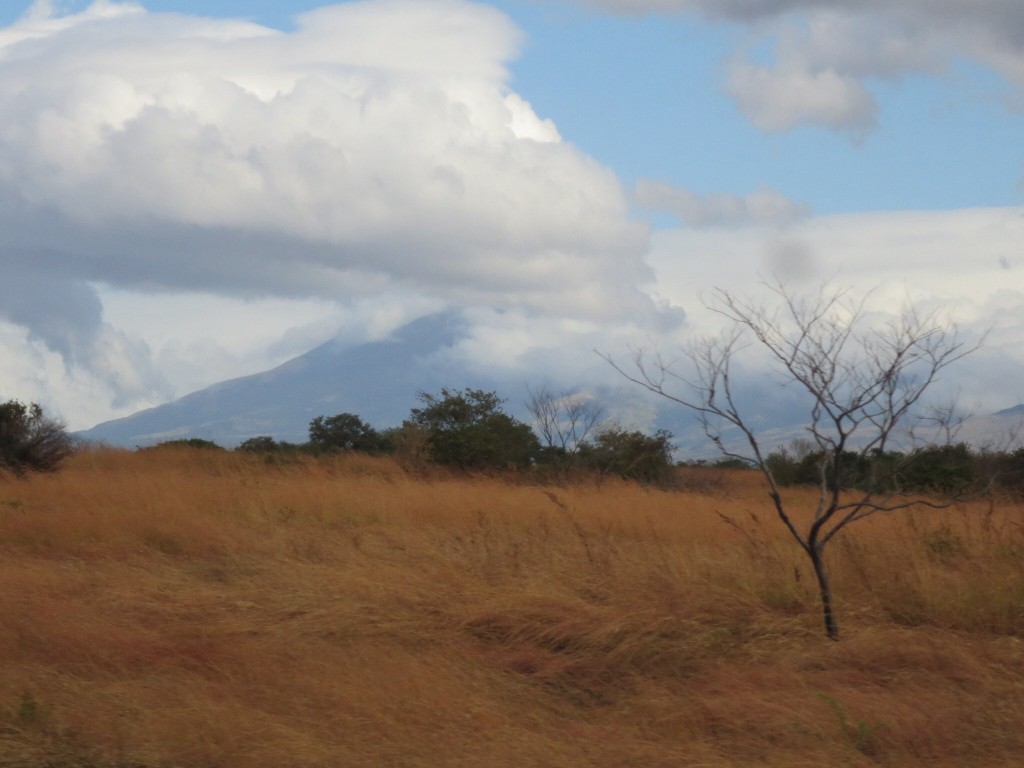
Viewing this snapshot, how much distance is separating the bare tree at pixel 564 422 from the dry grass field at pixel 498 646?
40.4 ft

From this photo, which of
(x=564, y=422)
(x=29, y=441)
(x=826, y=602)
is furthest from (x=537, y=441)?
(x=826, y=602)

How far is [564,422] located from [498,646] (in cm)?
1821

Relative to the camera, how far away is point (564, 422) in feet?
83.8

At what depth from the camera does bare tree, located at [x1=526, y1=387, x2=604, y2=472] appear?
25078 mm

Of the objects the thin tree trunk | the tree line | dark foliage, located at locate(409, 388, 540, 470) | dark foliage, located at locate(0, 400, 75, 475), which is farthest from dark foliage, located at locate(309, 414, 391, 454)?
the thin tree trunk

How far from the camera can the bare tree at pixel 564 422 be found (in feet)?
82.3

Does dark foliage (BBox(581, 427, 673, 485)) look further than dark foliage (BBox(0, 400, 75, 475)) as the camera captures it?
Yes

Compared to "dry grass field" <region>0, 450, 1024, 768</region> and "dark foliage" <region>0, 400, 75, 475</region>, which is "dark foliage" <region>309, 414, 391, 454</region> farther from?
"dry grass field" <region>0, 450, 1024, 768</region>

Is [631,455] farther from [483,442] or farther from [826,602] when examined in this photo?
[826,602]

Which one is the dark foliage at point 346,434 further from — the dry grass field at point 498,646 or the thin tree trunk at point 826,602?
the thin tree trunk at point 826,602

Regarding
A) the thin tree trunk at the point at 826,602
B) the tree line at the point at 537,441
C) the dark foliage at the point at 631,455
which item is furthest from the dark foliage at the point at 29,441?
the thin tree trunk at the point at 826,602

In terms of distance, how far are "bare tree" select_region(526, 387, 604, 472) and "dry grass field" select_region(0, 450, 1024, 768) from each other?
40.4 feet

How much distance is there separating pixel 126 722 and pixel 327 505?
879 centimetres

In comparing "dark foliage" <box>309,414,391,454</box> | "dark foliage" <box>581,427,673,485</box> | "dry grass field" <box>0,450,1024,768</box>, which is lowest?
"dry grass field" <box>0,450,1024,768</box>
